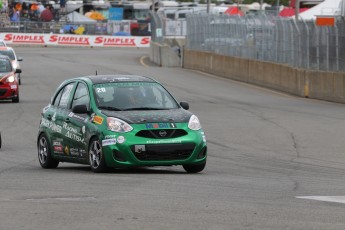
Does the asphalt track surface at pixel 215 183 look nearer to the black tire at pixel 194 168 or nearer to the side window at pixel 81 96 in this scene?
the black tire at pixel 194 168

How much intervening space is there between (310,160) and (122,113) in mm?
4828

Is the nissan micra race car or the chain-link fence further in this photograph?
the chain-link fence

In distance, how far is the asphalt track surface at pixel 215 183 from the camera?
9102 millimetres

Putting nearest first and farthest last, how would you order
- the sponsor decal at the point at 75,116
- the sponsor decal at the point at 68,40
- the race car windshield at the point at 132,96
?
the race car windshield at the point at 132,96 < the sponsor decal at the point at 75,116 < the sponsor decal at the point at 68,40

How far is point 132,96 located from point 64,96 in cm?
133

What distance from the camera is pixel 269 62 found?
39844mm

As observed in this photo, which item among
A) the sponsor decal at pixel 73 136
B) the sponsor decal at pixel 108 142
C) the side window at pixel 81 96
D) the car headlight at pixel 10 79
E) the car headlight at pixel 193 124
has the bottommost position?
the car headlight at pixel 10 79

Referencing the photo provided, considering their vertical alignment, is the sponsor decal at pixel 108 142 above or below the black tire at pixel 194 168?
above

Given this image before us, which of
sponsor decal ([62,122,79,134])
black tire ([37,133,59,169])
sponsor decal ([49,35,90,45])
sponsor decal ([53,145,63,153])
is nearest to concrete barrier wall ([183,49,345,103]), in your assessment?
black tire ([37,133,59,169])

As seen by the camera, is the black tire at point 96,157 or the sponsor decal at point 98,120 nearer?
the black tire at point 96,157

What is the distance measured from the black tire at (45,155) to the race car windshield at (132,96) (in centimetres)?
148

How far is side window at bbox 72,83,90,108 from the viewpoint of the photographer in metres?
14.4

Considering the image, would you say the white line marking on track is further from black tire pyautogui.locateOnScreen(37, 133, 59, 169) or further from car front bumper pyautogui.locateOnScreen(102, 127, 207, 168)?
black tire pyautogui.locateOnScreen(37, 133, 59, 169)

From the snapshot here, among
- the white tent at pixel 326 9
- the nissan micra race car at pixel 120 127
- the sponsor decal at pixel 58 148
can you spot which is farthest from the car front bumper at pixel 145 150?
the white tent at pixel 326 9
